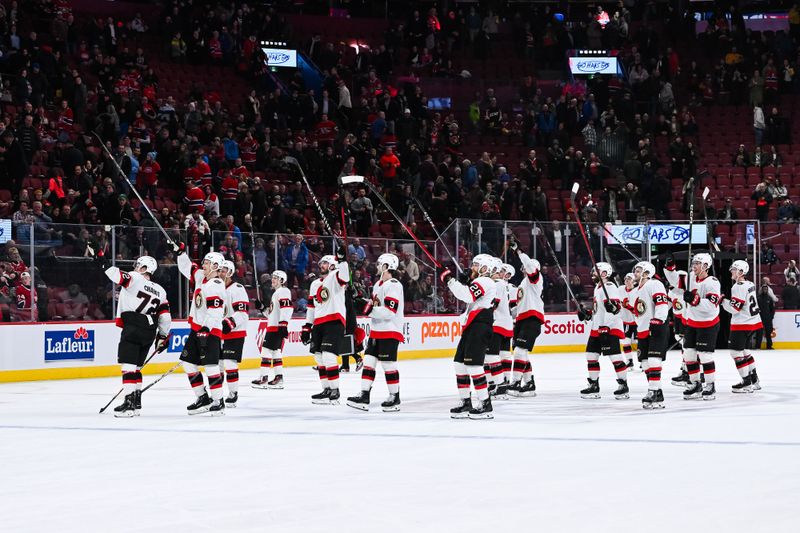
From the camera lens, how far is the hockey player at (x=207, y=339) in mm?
12969

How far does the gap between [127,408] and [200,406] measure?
0.78 metres

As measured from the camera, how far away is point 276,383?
17281 millimetres

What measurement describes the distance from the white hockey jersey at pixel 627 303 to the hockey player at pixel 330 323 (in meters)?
3.63

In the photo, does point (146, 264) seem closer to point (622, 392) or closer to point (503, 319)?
point (503, 319)

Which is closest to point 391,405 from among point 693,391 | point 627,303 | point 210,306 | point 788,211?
point 210,306

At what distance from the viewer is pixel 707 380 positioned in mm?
14672

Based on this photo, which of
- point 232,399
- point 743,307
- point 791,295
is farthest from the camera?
point 791,295

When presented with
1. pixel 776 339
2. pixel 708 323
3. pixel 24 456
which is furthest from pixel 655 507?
pixel 776 339

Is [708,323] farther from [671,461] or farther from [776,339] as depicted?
[776,339]

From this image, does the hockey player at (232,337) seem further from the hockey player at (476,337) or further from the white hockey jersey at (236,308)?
the hockey player at (476,337)

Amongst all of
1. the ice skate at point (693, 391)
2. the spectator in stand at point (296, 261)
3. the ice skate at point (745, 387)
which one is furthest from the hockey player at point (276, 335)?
the ice skate at point (745, 387)

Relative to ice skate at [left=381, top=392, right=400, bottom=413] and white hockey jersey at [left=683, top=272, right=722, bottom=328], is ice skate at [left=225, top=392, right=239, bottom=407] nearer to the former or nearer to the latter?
ice skate at [left=381, top=392, right=400, bottom=413]

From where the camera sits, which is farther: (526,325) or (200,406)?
(526,325)

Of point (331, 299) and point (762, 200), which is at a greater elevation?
point (762, 200)
